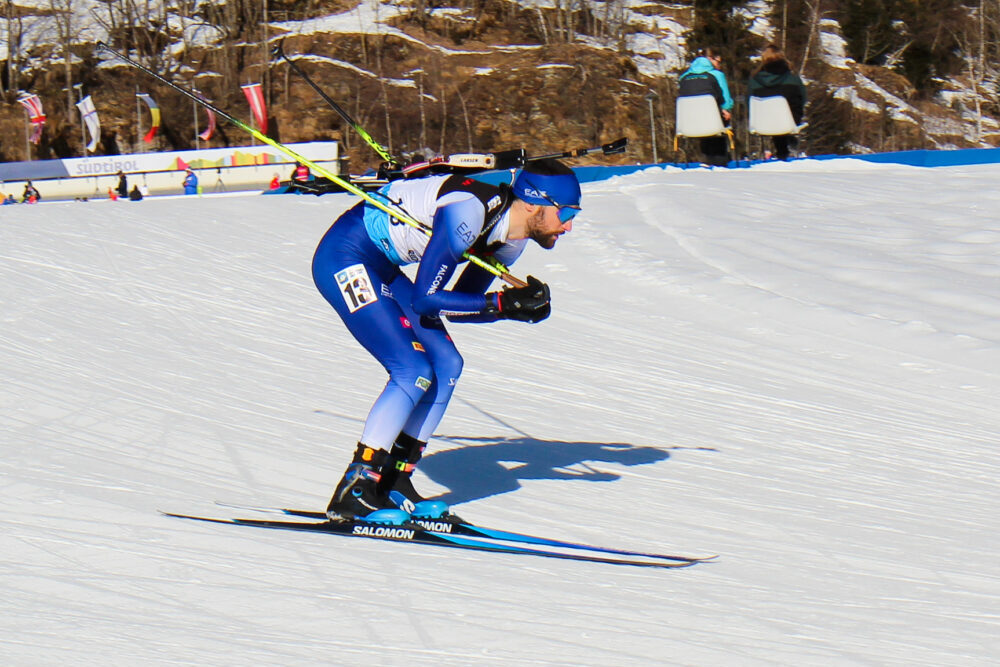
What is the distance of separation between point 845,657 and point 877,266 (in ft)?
28.5

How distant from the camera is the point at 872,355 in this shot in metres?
8.75

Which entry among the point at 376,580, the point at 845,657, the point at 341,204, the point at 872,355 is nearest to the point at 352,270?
the point at 376,580

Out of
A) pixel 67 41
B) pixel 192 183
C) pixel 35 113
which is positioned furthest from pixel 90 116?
pixel 192 183

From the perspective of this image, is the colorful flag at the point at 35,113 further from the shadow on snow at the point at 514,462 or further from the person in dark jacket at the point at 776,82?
the shadow on snow at the point at 514,462

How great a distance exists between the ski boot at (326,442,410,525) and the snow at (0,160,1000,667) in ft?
0.75

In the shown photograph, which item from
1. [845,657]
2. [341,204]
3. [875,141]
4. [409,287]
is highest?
[409,287]

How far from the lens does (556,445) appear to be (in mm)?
6344

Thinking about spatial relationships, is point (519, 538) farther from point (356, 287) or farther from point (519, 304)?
point (356, 287)

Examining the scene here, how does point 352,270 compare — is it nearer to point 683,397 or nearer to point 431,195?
point 431,195

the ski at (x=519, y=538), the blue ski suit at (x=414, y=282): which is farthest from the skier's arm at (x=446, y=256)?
the ski at (x=519, y=538)

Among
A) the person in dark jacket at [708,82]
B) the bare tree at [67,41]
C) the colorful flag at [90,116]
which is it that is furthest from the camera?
the bare tree at [67,41]

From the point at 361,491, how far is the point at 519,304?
91 centimetres

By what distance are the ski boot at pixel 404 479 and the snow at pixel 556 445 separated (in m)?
0.37

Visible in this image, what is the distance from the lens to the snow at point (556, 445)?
10.5 feet
